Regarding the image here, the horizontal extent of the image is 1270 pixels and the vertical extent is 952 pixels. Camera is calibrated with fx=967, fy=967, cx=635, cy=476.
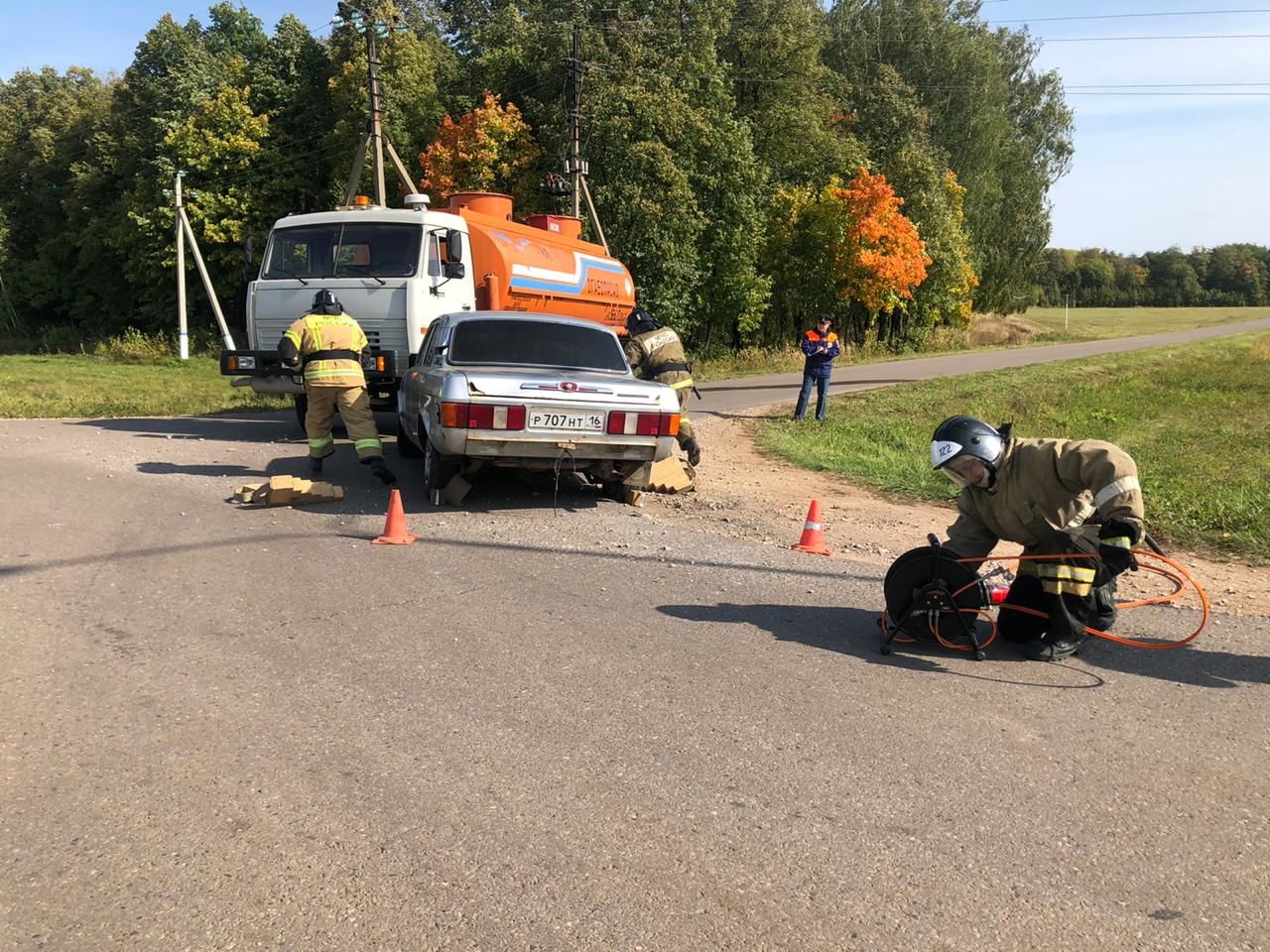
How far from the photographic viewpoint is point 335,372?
29.2 ft

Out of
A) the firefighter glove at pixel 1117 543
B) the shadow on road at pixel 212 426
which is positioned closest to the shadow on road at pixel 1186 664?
the firefighter glove at pixel 1117 543

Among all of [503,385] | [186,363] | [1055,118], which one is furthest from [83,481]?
[1055,118]

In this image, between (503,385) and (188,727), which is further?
(503,385)

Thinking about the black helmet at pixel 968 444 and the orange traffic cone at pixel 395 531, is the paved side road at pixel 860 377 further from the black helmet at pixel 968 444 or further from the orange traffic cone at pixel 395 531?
the black helmet at pixel 968 444

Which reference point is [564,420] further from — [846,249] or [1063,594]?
[846,249]

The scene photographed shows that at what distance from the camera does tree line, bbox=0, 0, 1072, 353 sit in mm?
33219

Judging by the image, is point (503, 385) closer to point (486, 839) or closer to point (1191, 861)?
point (486, 839)

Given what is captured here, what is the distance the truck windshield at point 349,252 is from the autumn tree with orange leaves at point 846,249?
2619 cm

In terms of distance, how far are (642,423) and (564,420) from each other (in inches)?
26.6

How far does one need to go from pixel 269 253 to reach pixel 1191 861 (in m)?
12.4

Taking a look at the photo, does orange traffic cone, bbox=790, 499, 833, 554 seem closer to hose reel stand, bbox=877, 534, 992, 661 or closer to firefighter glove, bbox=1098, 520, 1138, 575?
hose reel stand, bbox=877, 534, 992, 661

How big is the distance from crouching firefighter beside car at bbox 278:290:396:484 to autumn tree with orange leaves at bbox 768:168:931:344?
95.9ft

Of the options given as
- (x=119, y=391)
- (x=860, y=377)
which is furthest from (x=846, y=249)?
(x=119, y=391)

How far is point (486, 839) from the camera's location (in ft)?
9.87
